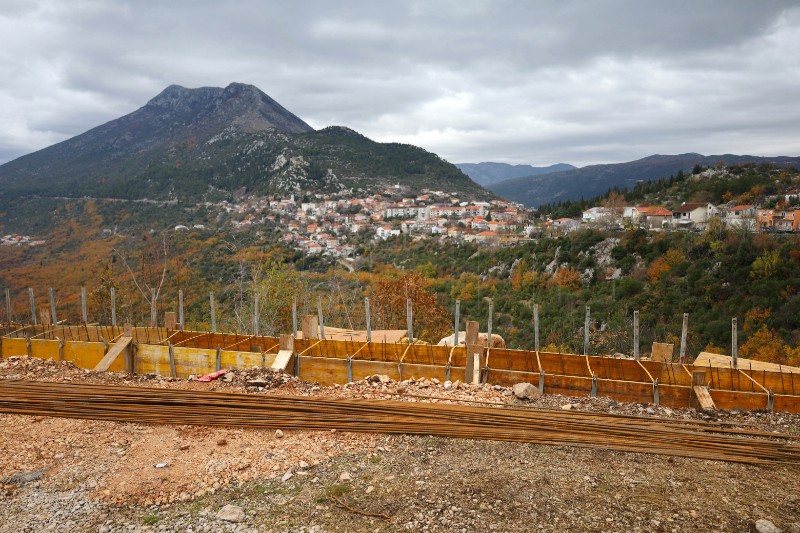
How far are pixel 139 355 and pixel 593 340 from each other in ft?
66.3

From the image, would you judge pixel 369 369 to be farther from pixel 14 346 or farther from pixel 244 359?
pixel 14 346

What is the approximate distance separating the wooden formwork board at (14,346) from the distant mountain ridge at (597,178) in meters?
127

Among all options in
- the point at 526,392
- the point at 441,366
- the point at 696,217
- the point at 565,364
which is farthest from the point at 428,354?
the point at 696,217

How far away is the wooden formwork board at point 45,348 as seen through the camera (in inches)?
291

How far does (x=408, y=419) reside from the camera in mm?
4523

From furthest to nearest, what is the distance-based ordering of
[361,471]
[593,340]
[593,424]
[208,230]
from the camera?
1. [208,230]
2. [593,340]
3. [593,424]
4. [361,471]

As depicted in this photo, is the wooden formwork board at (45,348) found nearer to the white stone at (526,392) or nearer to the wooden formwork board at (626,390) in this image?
the white stone at (526,392)

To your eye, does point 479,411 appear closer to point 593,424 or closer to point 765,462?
point 593,424

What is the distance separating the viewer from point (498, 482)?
11.8 feet

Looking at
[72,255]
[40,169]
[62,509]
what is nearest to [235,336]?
[62,509]

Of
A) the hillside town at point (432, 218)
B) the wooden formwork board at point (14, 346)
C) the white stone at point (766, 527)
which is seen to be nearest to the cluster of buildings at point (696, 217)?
the hillside town at point (432, 218)

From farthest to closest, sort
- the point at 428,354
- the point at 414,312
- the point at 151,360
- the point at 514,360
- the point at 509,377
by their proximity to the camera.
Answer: the point at 414,312 < the point at 428,354 < the point at 151,360 < the point at 514,360 < the point at 509,377

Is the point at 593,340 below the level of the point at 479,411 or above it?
below

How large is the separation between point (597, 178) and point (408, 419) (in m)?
149
